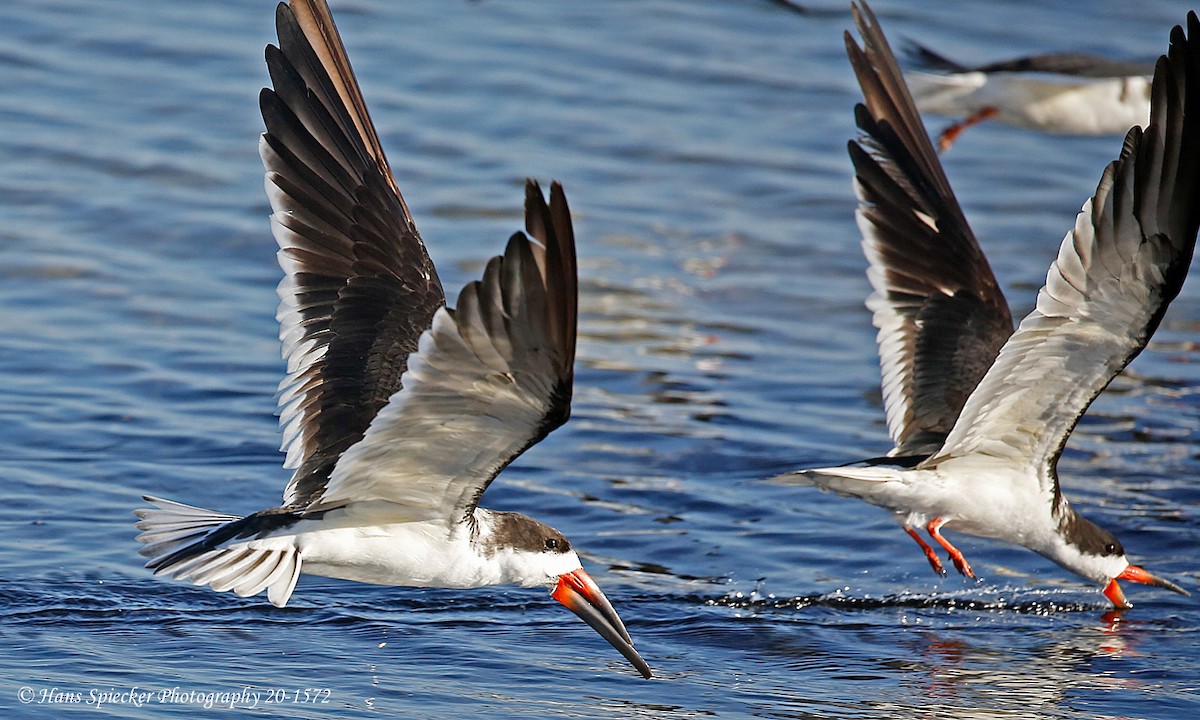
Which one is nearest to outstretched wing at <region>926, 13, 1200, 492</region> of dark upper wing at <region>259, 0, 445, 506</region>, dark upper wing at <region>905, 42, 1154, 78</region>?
dark upper wing at <region>259, 0, 445, 506</region>

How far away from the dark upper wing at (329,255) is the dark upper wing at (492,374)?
620 millimetres

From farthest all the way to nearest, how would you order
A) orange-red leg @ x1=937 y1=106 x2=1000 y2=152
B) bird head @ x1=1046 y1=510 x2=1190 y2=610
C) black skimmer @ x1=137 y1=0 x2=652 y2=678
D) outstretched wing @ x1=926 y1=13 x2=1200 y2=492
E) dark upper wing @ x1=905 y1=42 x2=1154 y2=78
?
orange-red leg @ x1=937 y1=106 x2=1000 y2=152 → dark upper wing @ x1=905 y1=42 x2=1154 y2=78 → bird head @ x1=1046 y1=510 x2=1190 y2=610 → outstretched wing @ x1=926 y1=13 x2=1200 y2=492 → black skimmer @ x1=137 y1=0 x2=652 y2=678

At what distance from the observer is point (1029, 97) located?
12.7 metres

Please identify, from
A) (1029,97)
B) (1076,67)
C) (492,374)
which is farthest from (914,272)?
(1029,97)

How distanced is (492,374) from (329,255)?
167 cm

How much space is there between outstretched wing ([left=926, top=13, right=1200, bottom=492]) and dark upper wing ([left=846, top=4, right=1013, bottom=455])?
0.80 meters

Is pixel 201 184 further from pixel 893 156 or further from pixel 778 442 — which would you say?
pixel 893 156

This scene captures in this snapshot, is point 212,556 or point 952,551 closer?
point 212,556

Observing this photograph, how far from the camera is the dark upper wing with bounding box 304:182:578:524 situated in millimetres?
4402

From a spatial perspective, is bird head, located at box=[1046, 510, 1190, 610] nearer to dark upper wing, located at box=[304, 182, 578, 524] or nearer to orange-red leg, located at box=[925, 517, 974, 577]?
orange-red leg, located at box=[925, 517, 974, 577]

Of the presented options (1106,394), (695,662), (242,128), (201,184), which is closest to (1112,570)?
(695,662)

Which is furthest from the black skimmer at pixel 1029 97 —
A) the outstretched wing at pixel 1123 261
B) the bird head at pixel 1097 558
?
the outstretched wing at pixel 1123 261

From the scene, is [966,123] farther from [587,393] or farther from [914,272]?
[914,272]

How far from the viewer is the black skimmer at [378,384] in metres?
4.55
